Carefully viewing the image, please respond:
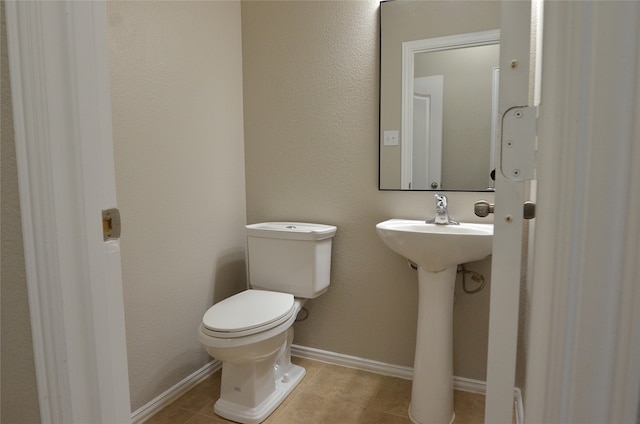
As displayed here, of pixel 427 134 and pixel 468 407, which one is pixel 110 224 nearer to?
pixel 427 134

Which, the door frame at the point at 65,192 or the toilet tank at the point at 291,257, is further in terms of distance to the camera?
the toilet tank at the point at 291,257

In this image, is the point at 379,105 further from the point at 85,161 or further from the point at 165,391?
Answer: the point at 165,391

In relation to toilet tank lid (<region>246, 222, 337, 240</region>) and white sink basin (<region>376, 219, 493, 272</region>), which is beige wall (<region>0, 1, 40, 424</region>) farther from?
toilet tank lid (<region>246, 222, 337, 240</region>)

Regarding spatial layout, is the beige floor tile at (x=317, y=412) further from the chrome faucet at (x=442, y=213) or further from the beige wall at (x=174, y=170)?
the chrome faucet at (x=442, y=213)

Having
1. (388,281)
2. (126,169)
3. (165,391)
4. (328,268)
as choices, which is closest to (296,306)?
(328,268)

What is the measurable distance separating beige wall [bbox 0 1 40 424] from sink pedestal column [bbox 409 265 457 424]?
1369 millimetres

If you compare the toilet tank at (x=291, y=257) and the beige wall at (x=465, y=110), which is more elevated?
the beige wall at (x=465, y=110)

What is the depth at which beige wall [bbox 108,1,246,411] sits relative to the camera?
1.58 meters

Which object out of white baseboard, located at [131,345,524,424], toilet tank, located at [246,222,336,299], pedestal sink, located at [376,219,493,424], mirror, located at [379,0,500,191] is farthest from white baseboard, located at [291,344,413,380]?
mirror, located at [379,0,500,191]

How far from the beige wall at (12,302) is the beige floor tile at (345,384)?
1.44m

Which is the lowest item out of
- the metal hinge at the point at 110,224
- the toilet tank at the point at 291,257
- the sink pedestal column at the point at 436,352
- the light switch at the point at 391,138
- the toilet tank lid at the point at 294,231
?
the sink pedestal column at the point at 436,352

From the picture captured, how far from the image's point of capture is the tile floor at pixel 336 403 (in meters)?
→ 1.67

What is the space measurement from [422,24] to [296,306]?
4.87 ft

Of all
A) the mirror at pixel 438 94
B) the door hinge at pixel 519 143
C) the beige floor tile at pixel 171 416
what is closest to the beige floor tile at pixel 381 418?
the beige floor tile at pixel 171 416
